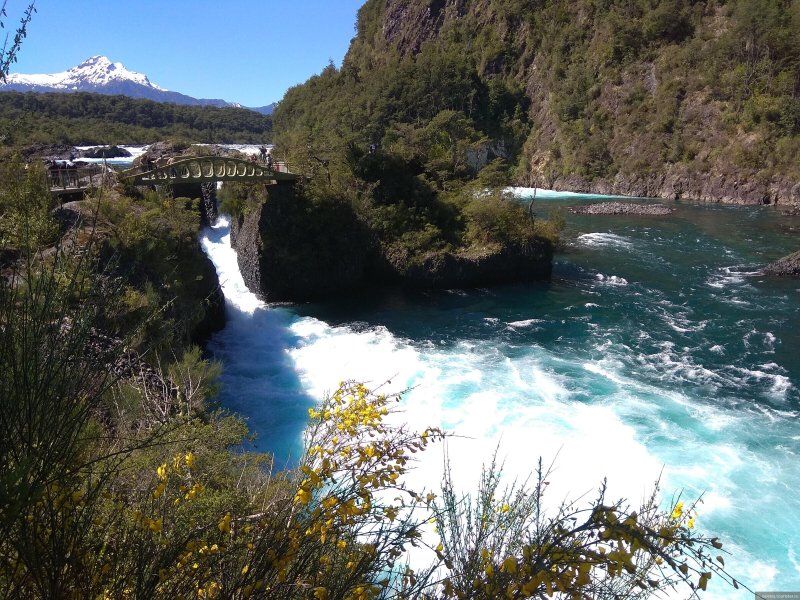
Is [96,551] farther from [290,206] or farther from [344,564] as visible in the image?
[290,206]

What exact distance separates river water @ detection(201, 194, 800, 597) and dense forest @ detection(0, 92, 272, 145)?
48.5 metres

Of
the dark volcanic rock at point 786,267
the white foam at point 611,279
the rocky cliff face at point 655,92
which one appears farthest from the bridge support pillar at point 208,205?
the rocky cliff face at point 655,92

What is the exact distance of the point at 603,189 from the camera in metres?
56.4

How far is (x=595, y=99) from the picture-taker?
64.2 m

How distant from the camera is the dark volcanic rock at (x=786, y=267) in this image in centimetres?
2194

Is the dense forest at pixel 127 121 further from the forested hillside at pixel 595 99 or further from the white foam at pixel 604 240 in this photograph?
the white foam at pixel 604 240

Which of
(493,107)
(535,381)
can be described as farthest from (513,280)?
(493,107)

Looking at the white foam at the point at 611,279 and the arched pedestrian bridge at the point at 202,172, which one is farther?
the white foam at the point at 611,279

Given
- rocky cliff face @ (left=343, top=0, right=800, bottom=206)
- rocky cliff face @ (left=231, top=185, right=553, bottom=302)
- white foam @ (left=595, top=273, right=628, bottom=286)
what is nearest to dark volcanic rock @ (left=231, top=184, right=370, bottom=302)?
rocky cliff face @ (left=231, top=185, right=553, bottom=302)

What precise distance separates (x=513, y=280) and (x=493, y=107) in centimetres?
6002

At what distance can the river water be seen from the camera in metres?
9.22

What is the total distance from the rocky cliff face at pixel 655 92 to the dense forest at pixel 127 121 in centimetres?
3888

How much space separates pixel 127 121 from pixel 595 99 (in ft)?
288

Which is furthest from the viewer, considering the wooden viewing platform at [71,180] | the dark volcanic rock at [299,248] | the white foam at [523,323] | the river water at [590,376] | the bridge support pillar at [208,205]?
the bridge support pillar at [208,205]
